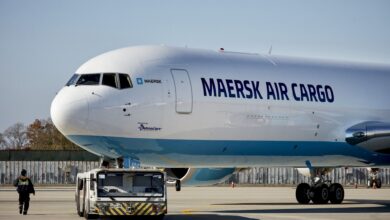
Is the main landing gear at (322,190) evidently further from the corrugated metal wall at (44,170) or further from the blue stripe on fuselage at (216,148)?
the corrugated metal wall at (44,170)

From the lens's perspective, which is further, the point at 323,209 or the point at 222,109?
the point at 323,209

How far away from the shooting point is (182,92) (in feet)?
90.6

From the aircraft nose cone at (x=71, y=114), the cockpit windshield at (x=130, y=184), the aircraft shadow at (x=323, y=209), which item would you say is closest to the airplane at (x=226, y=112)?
the aircraft nose cone at (x=71, y=114)

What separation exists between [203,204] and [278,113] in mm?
6475

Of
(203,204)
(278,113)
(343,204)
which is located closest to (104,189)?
(278,113)

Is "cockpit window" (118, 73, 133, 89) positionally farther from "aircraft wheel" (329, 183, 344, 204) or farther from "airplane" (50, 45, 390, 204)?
"aircraft wheel" (329, 183, 344, 204)

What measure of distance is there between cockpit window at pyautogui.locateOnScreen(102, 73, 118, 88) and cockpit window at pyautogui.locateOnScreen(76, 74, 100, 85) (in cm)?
22

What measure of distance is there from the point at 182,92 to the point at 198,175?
19.8 feet

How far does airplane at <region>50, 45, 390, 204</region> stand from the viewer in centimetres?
2664

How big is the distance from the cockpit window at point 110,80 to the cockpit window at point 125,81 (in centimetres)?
19

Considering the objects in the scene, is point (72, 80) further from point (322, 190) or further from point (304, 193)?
point (322, 190)

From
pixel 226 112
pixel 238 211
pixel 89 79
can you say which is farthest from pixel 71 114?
pixel 238 211

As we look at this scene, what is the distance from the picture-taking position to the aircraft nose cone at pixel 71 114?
25953 mm

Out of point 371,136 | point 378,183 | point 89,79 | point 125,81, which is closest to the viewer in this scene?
point 125,81
